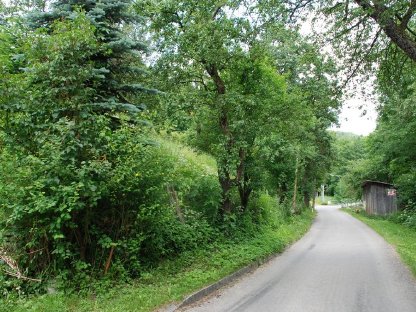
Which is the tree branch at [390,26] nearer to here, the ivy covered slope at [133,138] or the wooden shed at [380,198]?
the ivy covered slope at [133,138]

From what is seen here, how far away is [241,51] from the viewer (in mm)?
11875

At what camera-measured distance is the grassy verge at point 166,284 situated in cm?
659

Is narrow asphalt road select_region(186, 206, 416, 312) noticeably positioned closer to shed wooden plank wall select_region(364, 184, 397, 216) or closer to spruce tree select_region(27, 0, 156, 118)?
spruce tree select_region(27, 0, 156, 118)

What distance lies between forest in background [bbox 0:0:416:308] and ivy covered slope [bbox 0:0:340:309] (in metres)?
0.04

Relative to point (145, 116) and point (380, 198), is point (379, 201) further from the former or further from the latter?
point (145, 116)

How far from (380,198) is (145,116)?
112ft

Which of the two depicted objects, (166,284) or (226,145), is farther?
(226,145)

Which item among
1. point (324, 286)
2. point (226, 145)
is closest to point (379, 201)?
point (226, 145)

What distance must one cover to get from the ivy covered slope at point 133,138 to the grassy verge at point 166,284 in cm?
7

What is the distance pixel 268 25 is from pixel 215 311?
7.82 m

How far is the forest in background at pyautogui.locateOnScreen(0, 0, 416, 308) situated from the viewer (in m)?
7.26

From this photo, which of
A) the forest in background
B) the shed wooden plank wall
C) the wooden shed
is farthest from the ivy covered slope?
the shed wooden plank wall

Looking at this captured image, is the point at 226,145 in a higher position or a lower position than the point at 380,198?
higher

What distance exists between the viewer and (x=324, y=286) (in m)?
9.09
